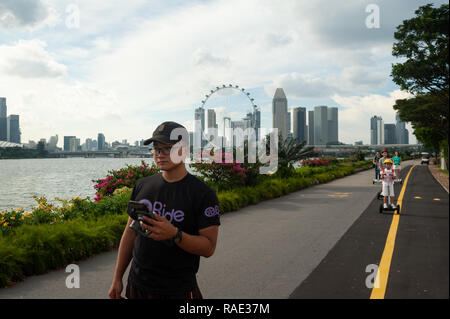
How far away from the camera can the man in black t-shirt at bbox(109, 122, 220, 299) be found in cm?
220

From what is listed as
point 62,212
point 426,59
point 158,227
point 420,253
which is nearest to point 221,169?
point 62,212

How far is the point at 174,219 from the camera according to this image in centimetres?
221

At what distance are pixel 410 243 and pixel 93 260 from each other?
5.53 metres

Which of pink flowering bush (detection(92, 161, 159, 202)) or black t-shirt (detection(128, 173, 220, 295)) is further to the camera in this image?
pink flowering bush (detection(92, 161, 159, 202))

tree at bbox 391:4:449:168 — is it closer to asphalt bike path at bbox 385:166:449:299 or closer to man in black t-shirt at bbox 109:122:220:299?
asphalt bike path at bbox 385:166:449:299

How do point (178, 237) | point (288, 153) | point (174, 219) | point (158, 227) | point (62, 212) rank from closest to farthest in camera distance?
point (158, 227) < point (178, 237) < point (174, 219) < point (62, 212) < point (288, 153)

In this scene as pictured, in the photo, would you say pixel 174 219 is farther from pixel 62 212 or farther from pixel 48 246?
pixel 62 212

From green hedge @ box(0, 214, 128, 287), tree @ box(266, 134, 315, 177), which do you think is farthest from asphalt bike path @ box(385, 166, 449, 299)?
tree @ box(266, 134, 315, 177)

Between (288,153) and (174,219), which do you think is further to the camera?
(288,153)

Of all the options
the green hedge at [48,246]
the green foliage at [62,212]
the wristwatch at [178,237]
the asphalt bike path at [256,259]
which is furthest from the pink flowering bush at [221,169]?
the wristwatch at [178,237]

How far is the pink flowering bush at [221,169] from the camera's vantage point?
566 inches

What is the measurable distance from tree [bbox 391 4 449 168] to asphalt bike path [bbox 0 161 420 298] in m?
2.72

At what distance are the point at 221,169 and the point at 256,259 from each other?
28.2 ft
